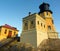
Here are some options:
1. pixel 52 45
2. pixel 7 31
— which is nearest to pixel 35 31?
pixel 52 45

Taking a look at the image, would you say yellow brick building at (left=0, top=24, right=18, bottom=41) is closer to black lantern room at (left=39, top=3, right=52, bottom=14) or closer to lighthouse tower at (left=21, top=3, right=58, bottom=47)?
lighthouse tower at (left=21, top=3, right=58, bottom=47)

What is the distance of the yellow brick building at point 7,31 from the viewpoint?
117ft

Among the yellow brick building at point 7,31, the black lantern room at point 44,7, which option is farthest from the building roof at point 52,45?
the yellow brick building at point 7,31

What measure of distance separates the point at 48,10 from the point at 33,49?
52.2 ft

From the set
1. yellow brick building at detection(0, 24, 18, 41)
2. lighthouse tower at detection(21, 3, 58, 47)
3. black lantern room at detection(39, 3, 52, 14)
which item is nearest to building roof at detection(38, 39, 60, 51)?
lighthouse tower at detection(21, 3, 58, 47)

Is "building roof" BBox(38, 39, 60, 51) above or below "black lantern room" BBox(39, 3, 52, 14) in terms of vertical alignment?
below

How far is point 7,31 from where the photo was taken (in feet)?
122

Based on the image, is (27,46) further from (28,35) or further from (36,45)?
(28,35)

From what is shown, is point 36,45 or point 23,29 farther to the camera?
point 23,29

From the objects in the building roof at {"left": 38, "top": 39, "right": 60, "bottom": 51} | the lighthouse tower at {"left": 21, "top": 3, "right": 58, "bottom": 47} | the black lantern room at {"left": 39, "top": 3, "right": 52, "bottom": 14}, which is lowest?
the building roof at {"left": 38, "top": 39, "right": 60, "bottom": 51}

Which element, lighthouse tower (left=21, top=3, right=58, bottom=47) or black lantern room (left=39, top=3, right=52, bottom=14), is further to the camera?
black lantern room (left=39, top=3, right=52, bottom=14)

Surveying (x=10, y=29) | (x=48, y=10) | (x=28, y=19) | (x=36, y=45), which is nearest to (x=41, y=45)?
(x=36, y=45)

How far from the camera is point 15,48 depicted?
22.9 m

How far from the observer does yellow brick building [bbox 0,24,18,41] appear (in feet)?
117
